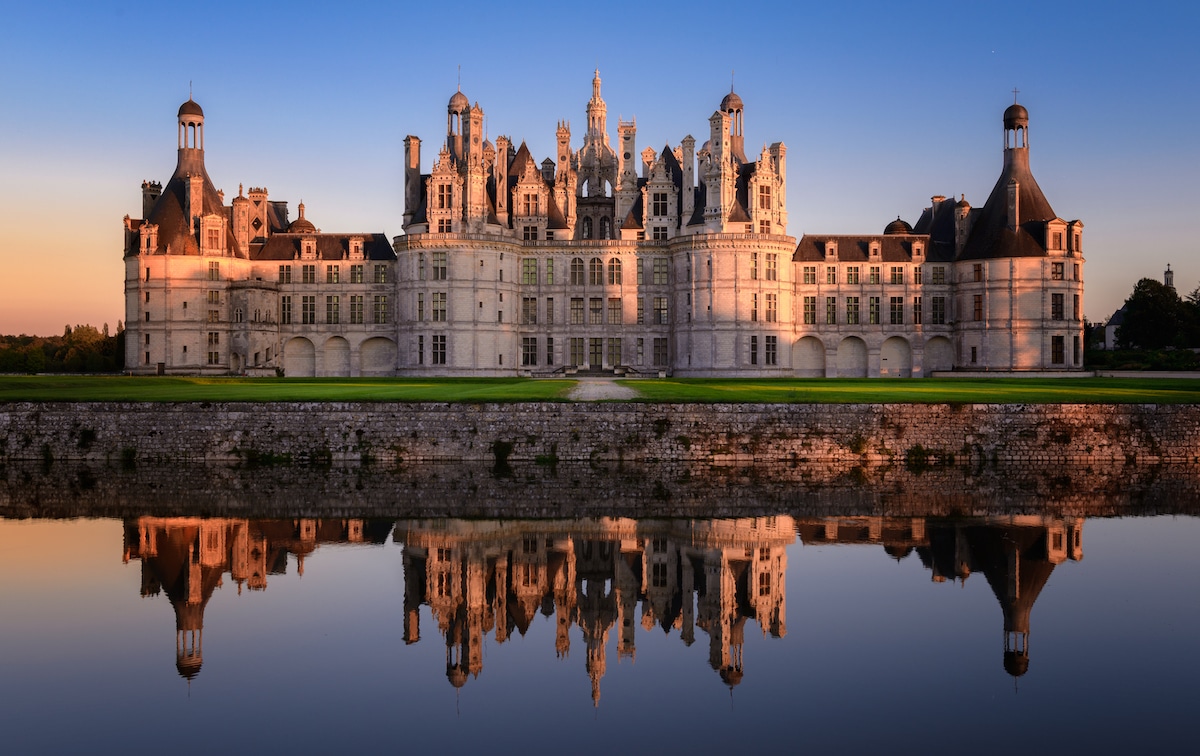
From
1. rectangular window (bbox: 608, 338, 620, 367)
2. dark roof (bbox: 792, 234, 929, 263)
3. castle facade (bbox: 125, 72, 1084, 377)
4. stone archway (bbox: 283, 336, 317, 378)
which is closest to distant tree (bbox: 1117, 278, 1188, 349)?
castle facade (bbox: 125, 72, 1084, 377)

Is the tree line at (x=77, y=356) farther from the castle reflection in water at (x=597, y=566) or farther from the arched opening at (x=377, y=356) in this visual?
the castle reflection in water at (x=597, y=566)

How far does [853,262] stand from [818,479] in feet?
132

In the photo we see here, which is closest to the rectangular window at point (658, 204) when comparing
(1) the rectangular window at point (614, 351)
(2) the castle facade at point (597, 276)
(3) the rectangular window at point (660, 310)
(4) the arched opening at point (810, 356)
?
(2) the castle facade at point (597, 276)

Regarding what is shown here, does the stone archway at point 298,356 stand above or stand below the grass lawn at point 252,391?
above

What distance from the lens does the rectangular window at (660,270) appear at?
69688 millimetres

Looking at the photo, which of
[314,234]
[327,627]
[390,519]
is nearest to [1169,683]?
[327,627]

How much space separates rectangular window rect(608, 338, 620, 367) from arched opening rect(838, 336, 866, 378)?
14138 millimetres

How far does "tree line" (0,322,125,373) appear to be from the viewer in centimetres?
8044

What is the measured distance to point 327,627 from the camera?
16.9m

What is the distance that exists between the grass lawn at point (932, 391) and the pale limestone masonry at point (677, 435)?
31.8 inches

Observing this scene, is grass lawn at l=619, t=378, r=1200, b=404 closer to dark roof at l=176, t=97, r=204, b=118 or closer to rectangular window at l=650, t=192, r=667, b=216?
rectangular window at l=650, t=192, r=667, b=216

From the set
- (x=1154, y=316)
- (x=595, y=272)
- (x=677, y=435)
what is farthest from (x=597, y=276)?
(x=1154, y=316)

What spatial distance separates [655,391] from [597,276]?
27.7 m

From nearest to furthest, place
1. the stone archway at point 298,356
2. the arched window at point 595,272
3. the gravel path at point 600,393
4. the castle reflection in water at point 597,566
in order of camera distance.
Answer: the castle reflection in water at point 597,566 → the gravel path at point 600,393 → the arched window at point 595,272 → the stone archway at point 298,356
